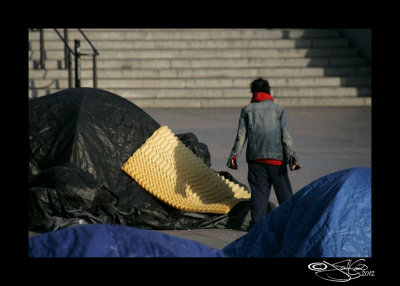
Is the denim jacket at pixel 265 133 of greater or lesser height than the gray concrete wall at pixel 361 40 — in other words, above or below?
below

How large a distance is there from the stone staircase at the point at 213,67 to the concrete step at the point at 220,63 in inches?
1.0

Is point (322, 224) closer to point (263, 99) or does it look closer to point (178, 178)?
point (263, 99)

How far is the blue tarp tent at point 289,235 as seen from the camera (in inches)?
142

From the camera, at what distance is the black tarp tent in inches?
246

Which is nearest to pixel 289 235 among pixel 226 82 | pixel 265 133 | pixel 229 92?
pixel 265 133

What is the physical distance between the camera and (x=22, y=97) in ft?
12.6

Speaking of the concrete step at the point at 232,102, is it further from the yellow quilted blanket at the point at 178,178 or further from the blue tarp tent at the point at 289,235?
the blue tarp tent at the point at 289,235

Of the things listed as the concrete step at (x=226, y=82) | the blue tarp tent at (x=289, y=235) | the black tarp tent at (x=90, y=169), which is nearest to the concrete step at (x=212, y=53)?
the concrete step at (x=226, y=82)

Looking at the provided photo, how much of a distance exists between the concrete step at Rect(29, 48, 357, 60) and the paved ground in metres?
2.53

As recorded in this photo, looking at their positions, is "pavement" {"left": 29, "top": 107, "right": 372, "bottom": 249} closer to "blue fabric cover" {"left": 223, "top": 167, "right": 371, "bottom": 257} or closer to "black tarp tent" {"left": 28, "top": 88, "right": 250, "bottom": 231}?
"black tarp tent" {"left": 28, "top": 88, "right": 250, "bottom": 231}

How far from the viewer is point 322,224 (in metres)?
4.43

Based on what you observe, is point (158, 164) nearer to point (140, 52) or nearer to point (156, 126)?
point (156, 126)
